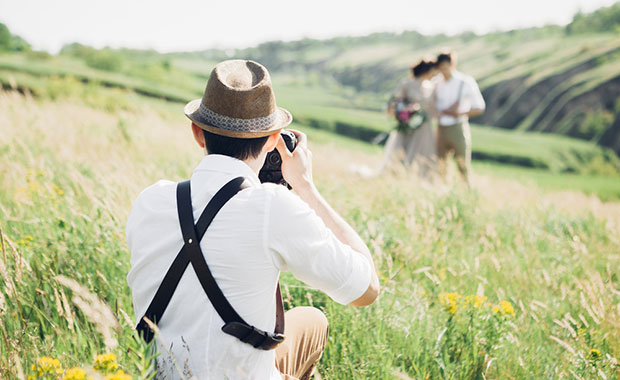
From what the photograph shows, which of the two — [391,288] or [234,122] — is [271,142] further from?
[391,288]

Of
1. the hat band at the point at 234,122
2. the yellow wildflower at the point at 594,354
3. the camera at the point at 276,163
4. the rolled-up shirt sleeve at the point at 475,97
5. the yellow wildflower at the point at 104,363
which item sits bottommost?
the yellow wildflower at the point at 594,354

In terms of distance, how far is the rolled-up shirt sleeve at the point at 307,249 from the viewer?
150 centimetres

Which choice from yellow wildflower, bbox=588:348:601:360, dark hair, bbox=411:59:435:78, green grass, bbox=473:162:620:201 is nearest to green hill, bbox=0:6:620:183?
dark hair, bbox=411:59:435:78

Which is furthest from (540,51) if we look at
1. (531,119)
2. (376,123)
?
(376,123)

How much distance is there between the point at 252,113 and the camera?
5.53 ft

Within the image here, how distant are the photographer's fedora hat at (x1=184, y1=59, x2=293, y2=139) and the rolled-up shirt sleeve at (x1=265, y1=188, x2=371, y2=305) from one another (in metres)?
0.30

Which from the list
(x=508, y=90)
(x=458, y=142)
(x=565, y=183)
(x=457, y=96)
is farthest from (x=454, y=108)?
(x=508, y=90)

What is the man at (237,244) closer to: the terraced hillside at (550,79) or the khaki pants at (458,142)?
the khaki pants at (458,142)

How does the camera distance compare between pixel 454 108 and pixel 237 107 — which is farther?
pixel 454 108

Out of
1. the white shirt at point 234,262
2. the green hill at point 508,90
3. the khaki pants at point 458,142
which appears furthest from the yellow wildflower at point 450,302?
the green hill at point 508,90

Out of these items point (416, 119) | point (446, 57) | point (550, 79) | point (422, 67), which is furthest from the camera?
point (550, 79)

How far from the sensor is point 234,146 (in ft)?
5.66

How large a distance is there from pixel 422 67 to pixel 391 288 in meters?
5.76

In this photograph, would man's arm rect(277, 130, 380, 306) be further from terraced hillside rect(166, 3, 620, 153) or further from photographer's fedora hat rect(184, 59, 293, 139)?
terraced hillside rect(166, 3, 620, 153)
